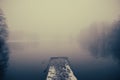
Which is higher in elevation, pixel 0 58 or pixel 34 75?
pixel 0 58

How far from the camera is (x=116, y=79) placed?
27.6 m

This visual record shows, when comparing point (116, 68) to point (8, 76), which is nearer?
point (8, 76)

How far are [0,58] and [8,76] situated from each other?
9781 mm

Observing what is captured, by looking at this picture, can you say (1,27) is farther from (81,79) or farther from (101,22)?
(101,22)

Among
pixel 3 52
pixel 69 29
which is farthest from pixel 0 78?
pixel 69 29

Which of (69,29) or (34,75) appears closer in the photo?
(34,75)

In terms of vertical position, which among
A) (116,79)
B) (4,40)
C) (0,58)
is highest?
(4,40)

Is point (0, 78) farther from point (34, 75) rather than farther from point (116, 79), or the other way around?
point (116, 79)

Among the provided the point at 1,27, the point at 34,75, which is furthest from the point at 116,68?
the point at 1,27

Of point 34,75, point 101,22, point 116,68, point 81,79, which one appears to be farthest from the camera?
point 101,22

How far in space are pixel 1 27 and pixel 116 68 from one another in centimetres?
2672

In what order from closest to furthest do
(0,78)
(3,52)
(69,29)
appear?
(0,78) → (3,52) → (69,29)

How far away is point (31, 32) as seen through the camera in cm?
18400

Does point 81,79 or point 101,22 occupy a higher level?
point 101,22
